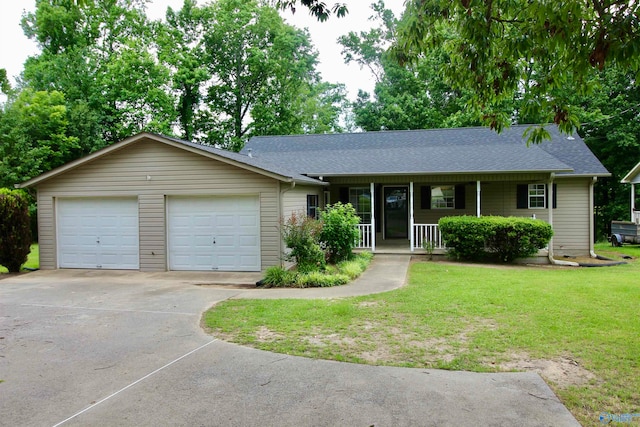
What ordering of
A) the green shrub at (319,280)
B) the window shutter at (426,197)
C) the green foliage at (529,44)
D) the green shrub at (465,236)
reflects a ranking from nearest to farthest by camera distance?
the green foliage at (529,44)
the green shrub at (319,280)
the green shrub at (465,236)
the window shutter at (426,197)

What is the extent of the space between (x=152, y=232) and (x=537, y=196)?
13.0 metres

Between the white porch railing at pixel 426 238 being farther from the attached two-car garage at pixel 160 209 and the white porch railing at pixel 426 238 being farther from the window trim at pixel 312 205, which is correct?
the attached two-car garage at pixel 160 209

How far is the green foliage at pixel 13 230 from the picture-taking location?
12367 millimetres

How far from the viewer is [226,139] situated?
31.8 meters

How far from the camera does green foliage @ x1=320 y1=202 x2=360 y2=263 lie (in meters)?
12.4

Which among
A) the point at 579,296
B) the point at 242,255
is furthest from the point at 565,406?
the point at 242,255

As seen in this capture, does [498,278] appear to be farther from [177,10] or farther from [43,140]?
[177,10]

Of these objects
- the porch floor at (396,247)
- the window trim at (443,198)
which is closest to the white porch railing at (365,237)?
the porch floor at (396,247)

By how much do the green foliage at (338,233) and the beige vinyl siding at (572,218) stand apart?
26.4ft

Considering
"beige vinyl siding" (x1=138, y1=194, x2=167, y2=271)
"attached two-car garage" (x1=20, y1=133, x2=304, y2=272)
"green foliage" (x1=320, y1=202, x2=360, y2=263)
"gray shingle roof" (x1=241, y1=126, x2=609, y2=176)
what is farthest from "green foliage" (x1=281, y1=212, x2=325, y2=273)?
"gray shingle roof" (x1=241, y1=126, x2=609, y2=176)

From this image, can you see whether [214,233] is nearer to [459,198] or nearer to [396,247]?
[396,247]

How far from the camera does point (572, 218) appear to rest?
1580cm

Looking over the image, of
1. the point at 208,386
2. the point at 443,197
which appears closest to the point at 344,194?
the point at 443,197

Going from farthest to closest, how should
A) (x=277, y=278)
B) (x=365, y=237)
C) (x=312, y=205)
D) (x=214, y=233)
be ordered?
1. (x=365, y=237)
2. (x=312, y=205)
3. (x=214, y=233)
4. (x=277, y=278)
